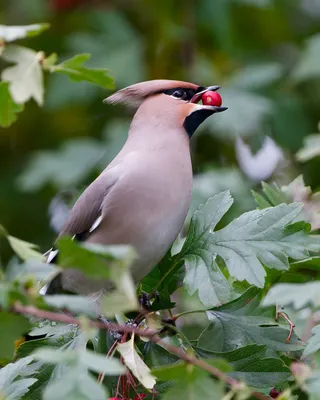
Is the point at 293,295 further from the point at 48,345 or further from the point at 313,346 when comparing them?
the point at 48,345

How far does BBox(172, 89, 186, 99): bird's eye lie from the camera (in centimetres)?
278

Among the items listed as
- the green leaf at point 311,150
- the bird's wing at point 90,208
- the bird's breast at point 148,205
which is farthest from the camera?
the green leaf at point 311,150

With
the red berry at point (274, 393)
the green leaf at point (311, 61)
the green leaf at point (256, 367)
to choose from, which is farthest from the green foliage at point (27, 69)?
the green leaf at point (311, 61)

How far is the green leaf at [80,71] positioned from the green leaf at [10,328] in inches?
32.5

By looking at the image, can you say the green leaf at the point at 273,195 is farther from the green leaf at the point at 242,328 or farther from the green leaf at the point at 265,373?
the green leaf at the point at 265,373

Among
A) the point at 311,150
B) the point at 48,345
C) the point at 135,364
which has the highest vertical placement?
the point at 135,364

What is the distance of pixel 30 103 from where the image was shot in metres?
5.10

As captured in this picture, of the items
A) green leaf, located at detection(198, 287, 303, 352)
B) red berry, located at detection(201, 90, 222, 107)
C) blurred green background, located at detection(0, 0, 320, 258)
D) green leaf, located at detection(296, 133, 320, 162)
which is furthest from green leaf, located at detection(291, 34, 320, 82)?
green leaf, located at detection(198, 287, 303, 352)

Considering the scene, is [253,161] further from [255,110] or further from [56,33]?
A: [56,33]

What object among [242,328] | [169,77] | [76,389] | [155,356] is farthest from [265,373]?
[169,77]

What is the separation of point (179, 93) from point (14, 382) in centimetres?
113

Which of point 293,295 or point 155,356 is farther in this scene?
point 155,356

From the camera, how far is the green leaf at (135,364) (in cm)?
193

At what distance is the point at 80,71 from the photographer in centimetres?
238
